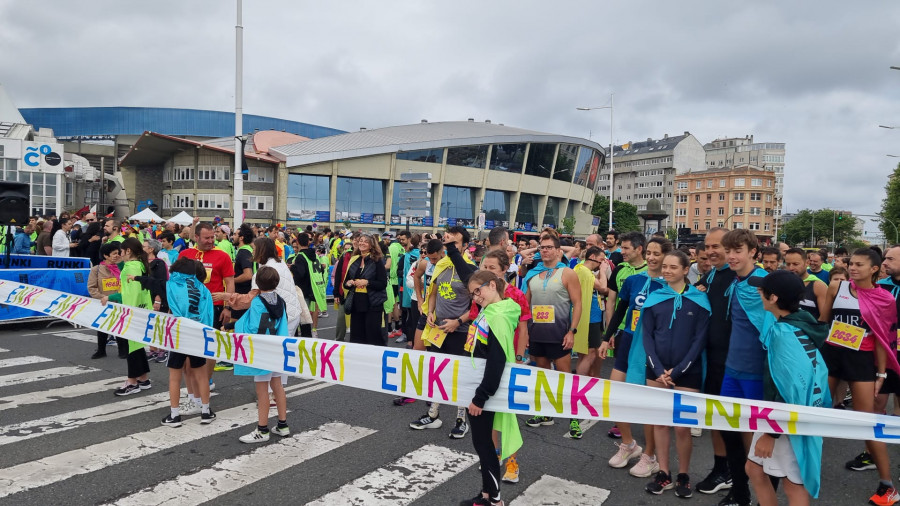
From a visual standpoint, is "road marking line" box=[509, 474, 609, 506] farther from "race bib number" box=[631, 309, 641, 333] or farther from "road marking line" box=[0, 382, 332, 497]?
"road marking line" box=[0, 382, 332, 497]

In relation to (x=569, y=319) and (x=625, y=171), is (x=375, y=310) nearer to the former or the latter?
(x=569, y=319)

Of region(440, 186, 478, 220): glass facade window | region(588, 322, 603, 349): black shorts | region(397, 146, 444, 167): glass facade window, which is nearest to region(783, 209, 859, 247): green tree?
region(440, 186, 478, 220): glass facade window

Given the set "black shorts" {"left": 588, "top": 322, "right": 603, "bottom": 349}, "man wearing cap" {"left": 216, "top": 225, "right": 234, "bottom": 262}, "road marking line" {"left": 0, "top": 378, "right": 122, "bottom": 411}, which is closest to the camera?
"road marking line" {"left": 0, "top": 378, "right": 122, "bottom": 411}

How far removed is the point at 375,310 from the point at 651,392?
388 centimetres

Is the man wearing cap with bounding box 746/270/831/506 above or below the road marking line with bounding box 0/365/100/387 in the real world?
above

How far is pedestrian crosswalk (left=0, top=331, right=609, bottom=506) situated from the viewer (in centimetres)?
436

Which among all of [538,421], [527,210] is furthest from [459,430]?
[527,210]

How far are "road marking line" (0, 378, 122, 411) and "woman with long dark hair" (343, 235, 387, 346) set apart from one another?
3170 millimetres

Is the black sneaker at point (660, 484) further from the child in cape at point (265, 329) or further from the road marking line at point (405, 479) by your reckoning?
the child in cape at point (265, 329)

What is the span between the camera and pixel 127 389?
698 centimetres

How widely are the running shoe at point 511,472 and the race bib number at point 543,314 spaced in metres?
1.61

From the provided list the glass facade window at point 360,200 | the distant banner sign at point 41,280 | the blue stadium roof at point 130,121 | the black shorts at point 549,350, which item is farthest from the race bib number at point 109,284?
the blue stadium roof at point 130,121

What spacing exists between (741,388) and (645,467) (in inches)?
47.6

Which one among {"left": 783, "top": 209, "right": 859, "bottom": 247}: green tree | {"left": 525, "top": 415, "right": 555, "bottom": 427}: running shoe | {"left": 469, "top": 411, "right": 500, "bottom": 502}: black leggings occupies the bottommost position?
{"left": 525, "top": 415, "right": 555, "bottom": 427}: running shoe
